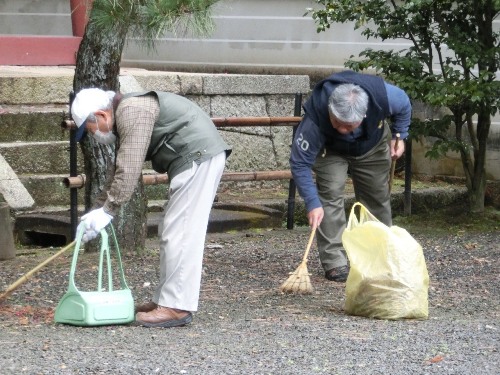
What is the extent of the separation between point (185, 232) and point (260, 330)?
2.10 ft

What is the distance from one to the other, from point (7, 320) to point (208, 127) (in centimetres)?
151

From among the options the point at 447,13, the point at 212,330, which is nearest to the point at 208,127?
the point at 212,330

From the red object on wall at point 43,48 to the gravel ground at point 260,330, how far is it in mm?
3732

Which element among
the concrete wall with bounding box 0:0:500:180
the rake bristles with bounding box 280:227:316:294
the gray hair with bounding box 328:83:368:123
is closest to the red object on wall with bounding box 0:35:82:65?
the concrete wall with bounding box 0:0:500:180

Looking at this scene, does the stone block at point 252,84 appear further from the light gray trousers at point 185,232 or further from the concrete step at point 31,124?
the light gray trousers at point 185,232

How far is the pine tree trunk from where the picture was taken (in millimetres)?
7262

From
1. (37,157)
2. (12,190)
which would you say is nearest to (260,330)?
(12,190)

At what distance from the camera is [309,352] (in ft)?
16.6

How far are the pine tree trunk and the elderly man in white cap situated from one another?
5.69ft

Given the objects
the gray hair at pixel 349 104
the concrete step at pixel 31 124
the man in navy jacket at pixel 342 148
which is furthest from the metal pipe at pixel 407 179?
the gray hair at pixel 349 104

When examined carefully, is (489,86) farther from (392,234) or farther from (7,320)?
(7,320)

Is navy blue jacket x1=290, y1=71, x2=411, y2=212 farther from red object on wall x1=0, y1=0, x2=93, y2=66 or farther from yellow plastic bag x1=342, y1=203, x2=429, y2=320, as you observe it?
red object on wall x1=0, y1=0, x2=93, y2=66

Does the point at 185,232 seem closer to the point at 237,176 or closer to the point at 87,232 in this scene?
the point at 87,232

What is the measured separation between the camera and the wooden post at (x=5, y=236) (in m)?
7.73
